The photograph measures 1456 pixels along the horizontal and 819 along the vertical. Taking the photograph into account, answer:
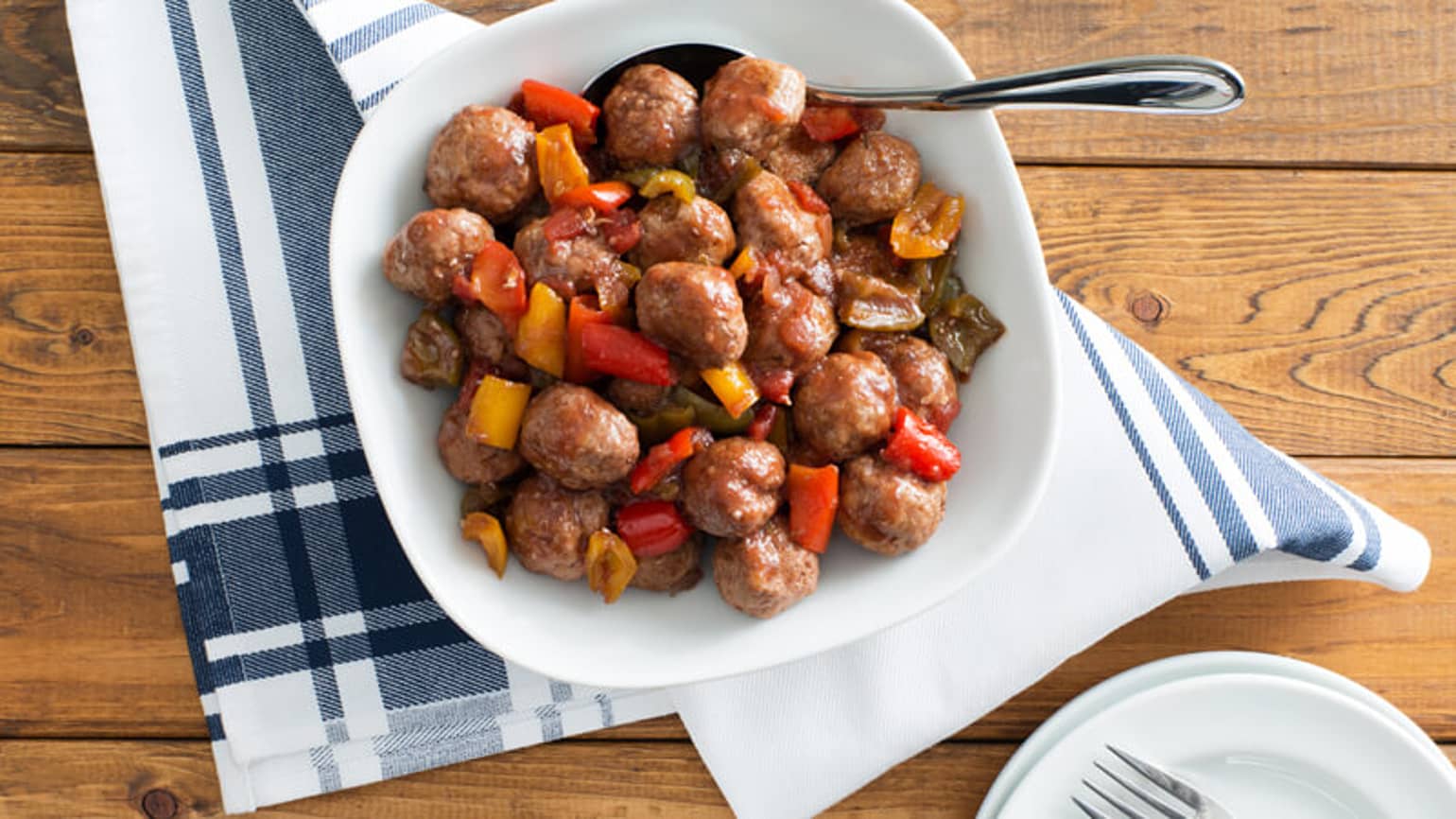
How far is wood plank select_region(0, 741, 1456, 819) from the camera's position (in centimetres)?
298

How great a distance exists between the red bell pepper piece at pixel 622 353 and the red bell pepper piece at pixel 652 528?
265 mm

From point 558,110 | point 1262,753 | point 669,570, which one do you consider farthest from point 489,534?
point 1262,753

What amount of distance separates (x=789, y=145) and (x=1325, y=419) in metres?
1.67

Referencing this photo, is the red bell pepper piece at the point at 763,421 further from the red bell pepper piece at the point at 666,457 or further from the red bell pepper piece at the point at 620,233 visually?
the red bell pepper piece at the point at 620,233

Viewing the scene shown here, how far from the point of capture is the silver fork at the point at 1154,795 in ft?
9.41

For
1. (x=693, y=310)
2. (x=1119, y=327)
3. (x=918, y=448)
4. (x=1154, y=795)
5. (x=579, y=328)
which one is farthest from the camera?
(x=1119, y=327)

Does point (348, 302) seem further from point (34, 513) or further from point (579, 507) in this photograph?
point (34, 513)

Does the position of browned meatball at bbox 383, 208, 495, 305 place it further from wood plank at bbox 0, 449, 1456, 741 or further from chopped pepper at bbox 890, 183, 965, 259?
wood plank at bbox 0, 449, 1456, 741

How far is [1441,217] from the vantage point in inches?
126

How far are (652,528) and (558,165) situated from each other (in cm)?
72

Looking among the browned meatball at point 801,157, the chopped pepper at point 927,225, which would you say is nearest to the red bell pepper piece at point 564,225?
the browned meatball at point 801,157

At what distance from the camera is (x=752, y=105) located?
2309 millimetres

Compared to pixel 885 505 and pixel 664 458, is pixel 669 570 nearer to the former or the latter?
Result: pixel 664 458

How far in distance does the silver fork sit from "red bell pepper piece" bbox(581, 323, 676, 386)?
148 centimetres
